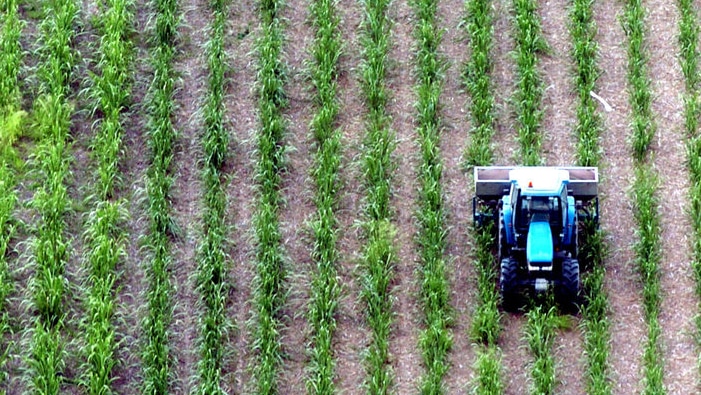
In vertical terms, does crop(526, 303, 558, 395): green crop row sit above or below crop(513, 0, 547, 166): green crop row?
below

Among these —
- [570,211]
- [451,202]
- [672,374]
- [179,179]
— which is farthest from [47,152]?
[672,374]

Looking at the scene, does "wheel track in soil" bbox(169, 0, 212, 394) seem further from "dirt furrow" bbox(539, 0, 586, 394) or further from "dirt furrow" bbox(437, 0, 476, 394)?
"dirt furrow" bbox(539, 0, 586, 394)

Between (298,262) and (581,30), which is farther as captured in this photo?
(581,30)

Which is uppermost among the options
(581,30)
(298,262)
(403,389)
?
(581,30)

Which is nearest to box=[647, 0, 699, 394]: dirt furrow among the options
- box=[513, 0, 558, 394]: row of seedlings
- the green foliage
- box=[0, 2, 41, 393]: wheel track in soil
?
the green foliage

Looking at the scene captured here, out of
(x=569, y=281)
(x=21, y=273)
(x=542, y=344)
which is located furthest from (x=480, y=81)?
(x=21, y=273)

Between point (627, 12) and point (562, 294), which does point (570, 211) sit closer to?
point (562, 294)
